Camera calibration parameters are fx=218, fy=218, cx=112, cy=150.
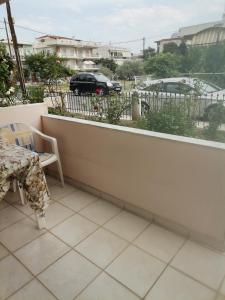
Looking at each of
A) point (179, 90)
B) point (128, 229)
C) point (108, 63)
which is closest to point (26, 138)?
point (108, 63)

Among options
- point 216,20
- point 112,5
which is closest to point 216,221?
point 216,20

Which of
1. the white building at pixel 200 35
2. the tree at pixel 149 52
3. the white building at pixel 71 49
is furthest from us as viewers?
the white building at pixel 71 49

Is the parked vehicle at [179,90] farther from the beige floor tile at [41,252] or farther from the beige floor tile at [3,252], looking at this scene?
the beige floor tile at [3,252]

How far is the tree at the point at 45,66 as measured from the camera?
3449 mm

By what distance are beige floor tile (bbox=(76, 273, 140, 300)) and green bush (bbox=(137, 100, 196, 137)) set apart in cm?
160

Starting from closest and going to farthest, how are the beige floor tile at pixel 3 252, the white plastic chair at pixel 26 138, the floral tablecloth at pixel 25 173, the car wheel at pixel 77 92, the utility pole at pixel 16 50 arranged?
1. the floral tablecloth at pixel 25 173
2. the beige floor tile at pixel 3 252
3. the white plastic chair at pixel 26 138
4. the utility pole at pixel 16 50
5. the car wheel at pixel 77 92

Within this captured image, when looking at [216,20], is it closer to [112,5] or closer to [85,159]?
[112,5]

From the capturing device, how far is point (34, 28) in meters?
2.63

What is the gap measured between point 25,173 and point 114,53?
5.54 ft

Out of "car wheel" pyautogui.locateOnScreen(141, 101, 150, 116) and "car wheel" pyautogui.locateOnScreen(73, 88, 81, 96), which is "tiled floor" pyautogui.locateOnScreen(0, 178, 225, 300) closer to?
"car wheel" pyautogui.locateOnScreen(141, 101, 150, 116)

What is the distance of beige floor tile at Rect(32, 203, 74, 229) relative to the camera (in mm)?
1972

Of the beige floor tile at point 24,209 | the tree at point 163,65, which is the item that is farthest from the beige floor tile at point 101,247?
the tree at point 163,65

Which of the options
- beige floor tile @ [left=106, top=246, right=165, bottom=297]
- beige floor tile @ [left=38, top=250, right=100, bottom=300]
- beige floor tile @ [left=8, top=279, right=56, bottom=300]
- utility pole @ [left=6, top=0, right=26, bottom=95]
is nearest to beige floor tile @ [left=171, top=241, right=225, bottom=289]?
beige floor tile @ [left=106, top=246, right=165, bottom=297]

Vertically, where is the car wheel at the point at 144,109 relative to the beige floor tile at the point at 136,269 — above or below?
above
